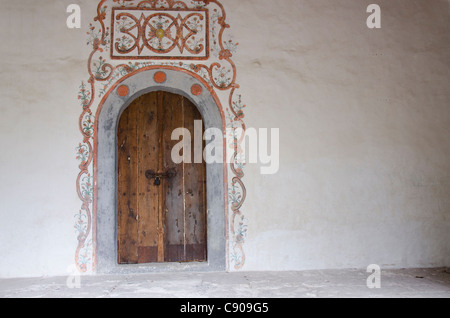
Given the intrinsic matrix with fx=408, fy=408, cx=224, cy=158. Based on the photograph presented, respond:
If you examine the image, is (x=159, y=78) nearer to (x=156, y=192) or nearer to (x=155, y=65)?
(x=155, y=65)

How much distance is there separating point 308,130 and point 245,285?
1537 millimetres

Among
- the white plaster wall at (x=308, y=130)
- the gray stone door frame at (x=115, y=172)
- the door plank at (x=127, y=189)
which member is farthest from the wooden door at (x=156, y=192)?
the white plaster wall at (x=308, y=130)

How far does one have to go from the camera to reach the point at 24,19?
372 centimetres

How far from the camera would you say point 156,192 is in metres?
3.79

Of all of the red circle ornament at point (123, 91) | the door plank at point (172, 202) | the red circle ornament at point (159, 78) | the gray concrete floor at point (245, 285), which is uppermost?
the red circle ornament at point (159, 78)

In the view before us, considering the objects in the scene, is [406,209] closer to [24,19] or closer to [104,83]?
[104,83]

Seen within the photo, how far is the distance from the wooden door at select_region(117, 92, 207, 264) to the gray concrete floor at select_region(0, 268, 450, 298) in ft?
0.95

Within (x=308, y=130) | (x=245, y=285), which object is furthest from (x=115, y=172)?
(x=308, y=130)

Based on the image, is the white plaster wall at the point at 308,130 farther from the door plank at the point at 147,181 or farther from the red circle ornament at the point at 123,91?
the door plank at the point at 147,181

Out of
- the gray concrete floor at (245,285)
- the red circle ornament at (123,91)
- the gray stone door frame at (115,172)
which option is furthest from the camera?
the red circle ornament at (123,91)

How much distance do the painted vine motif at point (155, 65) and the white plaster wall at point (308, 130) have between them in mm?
84

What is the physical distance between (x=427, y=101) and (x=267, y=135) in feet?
5.29

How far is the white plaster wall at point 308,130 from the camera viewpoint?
142 inches
